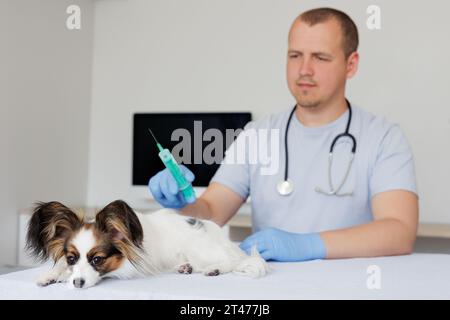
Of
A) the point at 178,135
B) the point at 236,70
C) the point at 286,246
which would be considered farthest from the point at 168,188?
the point at 236,70

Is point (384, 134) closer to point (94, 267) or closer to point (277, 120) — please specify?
point (277, 120)

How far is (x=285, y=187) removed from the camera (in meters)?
1.73

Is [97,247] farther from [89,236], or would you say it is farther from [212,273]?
[212,273]

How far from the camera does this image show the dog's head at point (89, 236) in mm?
1043

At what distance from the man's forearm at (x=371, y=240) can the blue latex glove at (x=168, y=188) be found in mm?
352

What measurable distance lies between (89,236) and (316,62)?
2.95 feet

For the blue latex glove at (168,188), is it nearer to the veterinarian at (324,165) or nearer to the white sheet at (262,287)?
the veterinarian at (324,165)

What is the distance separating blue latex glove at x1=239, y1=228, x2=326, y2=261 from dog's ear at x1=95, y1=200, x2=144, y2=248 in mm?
339

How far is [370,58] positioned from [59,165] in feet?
6.69

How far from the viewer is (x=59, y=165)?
380 cm

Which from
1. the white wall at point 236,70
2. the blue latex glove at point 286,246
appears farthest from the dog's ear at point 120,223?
the white wall at point 236,70

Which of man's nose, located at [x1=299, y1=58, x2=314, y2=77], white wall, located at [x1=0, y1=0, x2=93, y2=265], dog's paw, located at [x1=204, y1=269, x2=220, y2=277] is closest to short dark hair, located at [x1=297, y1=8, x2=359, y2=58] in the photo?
man's nose, located at [x1=299, y1=58, x2=314, y2=77]
